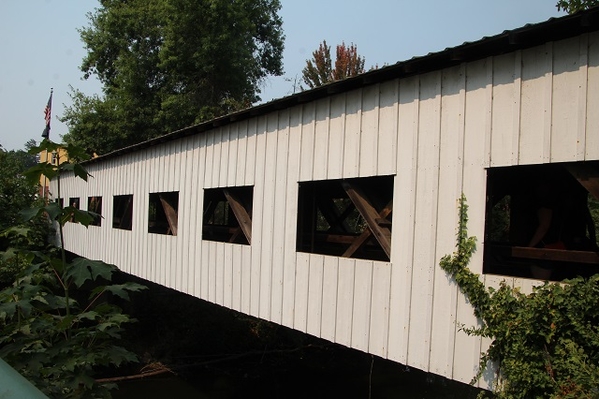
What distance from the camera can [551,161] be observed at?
340cm

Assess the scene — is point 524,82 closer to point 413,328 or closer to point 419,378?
point 413,328

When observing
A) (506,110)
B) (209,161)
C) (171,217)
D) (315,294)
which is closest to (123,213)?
(171,217)

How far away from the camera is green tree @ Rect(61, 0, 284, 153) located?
69.8 feet

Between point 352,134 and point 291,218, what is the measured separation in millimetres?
1269

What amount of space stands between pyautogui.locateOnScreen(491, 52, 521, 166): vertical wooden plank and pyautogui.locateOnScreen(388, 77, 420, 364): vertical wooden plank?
2.35 feet

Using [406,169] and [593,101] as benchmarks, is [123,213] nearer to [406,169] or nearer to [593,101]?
[406,169]

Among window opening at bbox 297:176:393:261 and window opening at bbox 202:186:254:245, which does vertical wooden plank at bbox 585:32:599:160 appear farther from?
window opening at bbox 202:186:254:245

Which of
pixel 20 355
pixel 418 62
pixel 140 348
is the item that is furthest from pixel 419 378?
pixel 20 355

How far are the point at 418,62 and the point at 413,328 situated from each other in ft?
6.75

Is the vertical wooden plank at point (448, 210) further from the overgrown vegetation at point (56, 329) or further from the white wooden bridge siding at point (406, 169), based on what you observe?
the overgrown vegetation at point (56, 329)

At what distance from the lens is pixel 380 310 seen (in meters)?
4.59

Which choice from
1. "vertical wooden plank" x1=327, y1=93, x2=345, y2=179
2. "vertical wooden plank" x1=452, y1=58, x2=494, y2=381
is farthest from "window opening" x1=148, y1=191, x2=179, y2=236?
"vertical wooden plank" x1=452, y1=58, x2=494, y2=381

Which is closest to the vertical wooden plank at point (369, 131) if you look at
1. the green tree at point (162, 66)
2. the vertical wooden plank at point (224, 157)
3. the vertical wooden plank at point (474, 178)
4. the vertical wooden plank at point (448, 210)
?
the vertical wooden plank at point (448, 210)

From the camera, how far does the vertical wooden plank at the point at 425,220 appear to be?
416 cm
